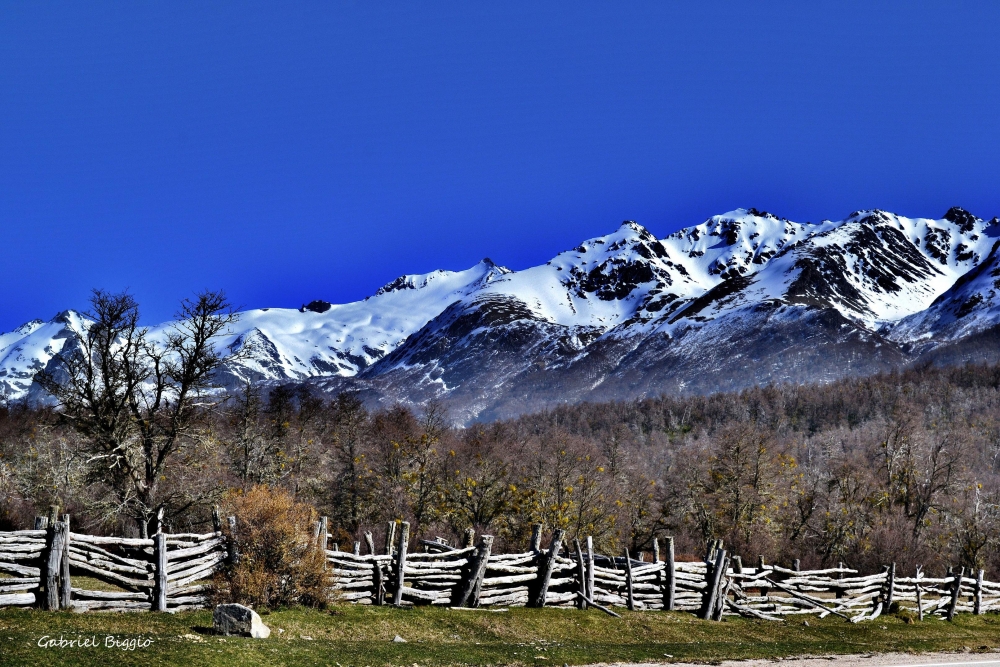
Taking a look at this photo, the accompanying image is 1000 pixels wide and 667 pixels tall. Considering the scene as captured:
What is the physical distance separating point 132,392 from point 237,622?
53.5 feet

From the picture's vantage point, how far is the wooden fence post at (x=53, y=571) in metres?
17.2

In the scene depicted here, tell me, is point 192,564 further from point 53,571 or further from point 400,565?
point 400,565

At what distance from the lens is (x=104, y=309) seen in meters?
30.3

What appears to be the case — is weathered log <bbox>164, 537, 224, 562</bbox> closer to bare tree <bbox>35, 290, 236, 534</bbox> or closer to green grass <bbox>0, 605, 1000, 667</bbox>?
green grass <bbox>0, 605, 1000, 667</bbox>

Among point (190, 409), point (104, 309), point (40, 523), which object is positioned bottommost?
point (40, 523)

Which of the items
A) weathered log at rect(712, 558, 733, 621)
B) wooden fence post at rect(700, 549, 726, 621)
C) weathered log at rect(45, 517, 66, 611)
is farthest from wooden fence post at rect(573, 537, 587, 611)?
weathered log at rect(45, 517, 66, 611)

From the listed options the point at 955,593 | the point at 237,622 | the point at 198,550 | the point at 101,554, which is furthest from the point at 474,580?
the point at 955,593

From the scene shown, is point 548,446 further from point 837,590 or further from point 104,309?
point 104,309

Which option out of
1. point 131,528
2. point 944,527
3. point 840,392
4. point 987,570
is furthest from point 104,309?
point 840,392

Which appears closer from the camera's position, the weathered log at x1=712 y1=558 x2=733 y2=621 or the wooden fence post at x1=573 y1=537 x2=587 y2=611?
the wooden fence post at x1=573 y1=537 x2=587 y2=611

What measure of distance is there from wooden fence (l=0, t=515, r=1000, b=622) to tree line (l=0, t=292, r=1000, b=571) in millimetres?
3353

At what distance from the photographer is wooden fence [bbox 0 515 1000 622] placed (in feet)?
58.1

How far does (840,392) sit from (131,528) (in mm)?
180534

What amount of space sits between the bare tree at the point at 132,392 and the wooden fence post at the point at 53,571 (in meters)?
10.8
